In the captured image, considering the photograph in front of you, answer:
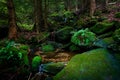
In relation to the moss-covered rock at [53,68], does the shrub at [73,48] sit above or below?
above

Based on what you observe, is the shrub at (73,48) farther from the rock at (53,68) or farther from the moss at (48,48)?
the rock at (53,68)

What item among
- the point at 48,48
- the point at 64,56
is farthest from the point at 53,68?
the point at 48,48

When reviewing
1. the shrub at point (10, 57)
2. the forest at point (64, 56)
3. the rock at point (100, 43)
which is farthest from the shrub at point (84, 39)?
the shrub at point (10, 57)

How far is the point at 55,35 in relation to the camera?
13.2 meters

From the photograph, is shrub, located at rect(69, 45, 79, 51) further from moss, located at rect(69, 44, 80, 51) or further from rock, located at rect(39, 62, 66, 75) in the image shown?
Answer: rock, located at rect(39, 62, 66, 75)

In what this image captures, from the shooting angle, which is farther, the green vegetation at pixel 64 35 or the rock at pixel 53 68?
the green vegetation at pixel 64 35

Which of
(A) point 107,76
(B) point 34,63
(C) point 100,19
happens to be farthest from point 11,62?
(C) point 100,19

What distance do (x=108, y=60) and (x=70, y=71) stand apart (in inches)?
70.0

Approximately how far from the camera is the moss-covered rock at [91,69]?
6.17 m

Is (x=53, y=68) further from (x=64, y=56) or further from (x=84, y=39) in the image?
(x=84, y=39)

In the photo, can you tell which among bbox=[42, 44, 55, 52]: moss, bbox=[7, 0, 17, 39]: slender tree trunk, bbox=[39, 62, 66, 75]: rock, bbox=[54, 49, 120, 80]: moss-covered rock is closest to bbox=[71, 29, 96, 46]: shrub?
bbox=[42, 44, 55, 52]: moss

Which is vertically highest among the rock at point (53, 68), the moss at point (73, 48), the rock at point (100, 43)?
the rock at point (100, 43)

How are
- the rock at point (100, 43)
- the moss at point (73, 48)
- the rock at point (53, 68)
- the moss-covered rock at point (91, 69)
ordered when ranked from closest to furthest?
1. the moss-covered rock at point (91, 69)
2. the rock at point (53, 68)
3. the rock at point (100, 43)
4. the moss at point (73, 48)

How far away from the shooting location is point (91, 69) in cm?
646
